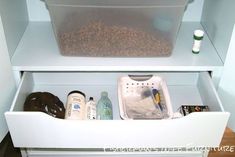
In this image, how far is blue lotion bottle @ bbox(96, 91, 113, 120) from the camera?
1.06 meters

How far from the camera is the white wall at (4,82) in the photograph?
934 mm

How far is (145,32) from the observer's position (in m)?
1.01

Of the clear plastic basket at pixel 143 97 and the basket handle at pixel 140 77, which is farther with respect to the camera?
the basket handle at pixel 140 77

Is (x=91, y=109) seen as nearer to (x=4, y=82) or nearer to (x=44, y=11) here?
(x=4, y=82)

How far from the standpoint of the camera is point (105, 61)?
3.44 ft

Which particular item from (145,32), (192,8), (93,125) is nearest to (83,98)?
(93,125)

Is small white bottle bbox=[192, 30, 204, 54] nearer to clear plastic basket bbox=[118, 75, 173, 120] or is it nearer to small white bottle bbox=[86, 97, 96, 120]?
clear plastic basket bbox=[118, 75, 173, 120]

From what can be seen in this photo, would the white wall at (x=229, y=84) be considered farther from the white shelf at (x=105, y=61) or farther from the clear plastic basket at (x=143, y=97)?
the clear plastic basket at (x=143, y=97)

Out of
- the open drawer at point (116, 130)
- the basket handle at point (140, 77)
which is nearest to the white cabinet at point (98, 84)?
the open drawer at point (116, 130)

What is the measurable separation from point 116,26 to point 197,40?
28cm

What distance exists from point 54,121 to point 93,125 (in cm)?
11

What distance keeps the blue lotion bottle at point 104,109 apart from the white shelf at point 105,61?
14 centimetres

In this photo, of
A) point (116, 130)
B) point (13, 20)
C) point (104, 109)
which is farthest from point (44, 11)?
point (116, 130)

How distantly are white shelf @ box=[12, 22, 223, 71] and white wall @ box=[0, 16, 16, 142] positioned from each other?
0.04m
